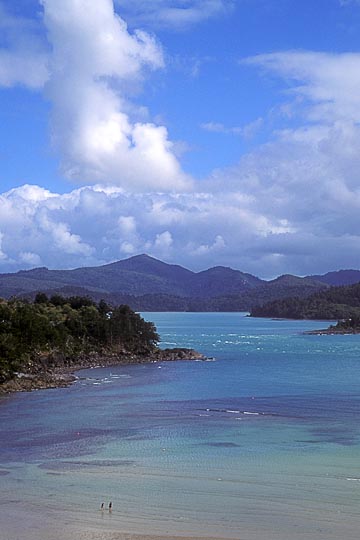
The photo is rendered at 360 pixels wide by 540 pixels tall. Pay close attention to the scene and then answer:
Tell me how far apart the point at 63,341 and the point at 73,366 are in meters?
3.02

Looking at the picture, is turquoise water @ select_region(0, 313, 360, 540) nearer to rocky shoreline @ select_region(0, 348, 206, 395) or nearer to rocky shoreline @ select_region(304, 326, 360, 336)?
rocky shoreline @ select_region(0, 348, 206, 395)

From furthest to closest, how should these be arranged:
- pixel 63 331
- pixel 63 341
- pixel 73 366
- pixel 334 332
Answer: pixel 334 332 < pixel 63 331 < pixel 73 366 < pixel 63 341

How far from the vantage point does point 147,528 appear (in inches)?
785

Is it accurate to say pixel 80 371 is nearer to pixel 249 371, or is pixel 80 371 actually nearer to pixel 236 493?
pixel 249 371

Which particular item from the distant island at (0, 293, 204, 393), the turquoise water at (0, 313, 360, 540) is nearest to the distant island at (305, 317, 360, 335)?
the distant island at (0, 293, 204, 393)

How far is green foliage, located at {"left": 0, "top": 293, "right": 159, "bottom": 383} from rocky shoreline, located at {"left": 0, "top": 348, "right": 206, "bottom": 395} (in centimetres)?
82

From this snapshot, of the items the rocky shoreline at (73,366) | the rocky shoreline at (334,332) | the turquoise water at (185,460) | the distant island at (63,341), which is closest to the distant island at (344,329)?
the rocky shoreline at (334,332)

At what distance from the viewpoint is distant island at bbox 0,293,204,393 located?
2254 inches

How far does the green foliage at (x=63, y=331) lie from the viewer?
5799cm

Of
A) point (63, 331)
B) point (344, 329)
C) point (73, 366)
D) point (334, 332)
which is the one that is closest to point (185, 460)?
point (73, 366)

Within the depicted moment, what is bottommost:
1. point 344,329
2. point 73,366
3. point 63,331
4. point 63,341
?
point 73,366

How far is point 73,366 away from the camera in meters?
75.6

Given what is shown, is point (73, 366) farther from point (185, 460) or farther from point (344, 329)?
point (344, 329)

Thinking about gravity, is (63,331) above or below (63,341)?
above
